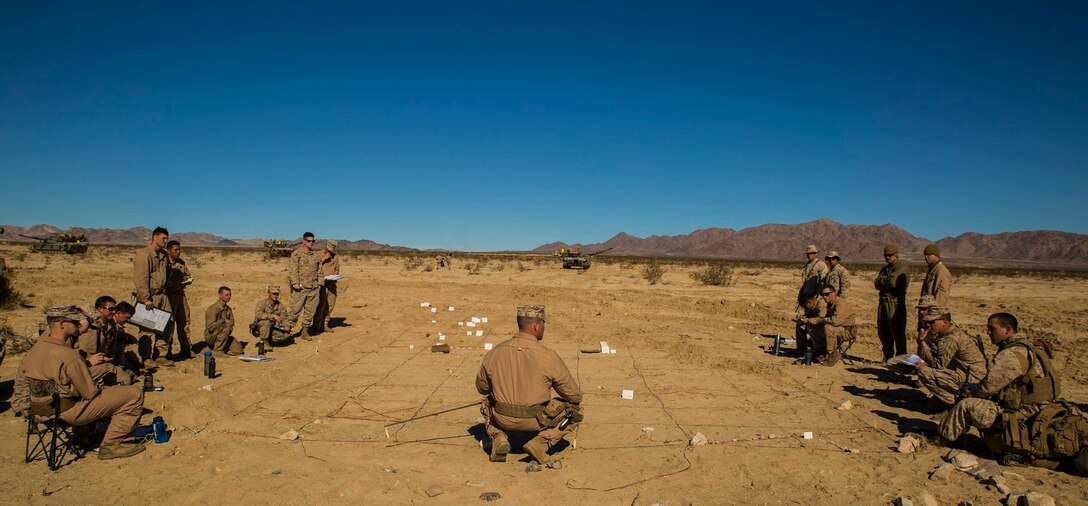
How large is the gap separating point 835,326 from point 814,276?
1107 mm

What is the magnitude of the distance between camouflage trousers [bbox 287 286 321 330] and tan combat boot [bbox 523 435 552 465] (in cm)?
733

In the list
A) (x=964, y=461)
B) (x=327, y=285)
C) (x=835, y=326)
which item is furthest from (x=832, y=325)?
(x=327, y=285)

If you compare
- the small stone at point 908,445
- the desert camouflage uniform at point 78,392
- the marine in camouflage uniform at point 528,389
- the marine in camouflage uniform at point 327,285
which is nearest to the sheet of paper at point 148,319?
the desert camouflage uniform at point 78,392

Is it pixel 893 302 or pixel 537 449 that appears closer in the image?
pixel 537 449

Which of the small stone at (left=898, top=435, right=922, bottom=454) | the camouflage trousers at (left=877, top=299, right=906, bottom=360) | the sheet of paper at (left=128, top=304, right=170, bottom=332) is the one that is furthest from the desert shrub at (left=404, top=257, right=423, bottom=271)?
the small stone at (left=898, top=435, right=922, bottom=454)

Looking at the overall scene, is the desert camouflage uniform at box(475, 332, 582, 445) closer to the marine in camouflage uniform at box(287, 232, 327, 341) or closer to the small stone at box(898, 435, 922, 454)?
the small stone at box(898, 435, 922, 454)

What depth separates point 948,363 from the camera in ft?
21.3

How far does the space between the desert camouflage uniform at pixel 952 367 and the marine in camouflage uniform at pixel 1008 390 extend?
2.56 ft

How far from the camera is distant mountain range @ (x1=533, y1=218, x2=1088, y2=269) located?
130 m

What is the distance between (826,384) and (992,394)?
2932 millimetres

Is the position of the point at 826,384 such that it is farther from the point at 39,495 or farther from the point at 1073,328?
the point at 1073,328

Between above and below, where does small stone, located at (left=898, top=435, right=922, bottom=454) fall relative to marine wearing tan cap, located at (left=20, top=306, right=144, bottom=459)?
below

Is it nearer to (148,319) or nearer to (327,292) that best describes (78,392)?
(148,319)

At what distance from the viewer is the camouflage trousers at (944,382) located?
6164mm
